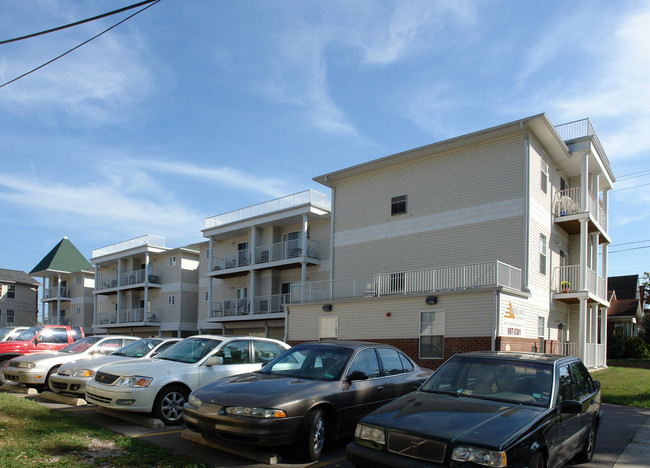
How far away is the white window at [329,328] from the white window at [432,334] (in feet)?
13.2

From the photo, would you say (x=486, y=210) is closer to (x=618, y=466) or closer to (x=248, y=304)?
(x=618, y=466)

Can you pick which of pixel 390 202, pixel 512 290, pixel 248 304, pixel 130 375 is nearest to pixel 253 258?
pixel 248 304

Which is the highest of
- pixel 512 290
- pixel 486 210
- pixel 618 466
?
pixel 486 210

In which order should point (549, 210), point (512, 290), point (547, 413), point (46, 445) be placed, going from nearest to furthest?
point (547, 413)
point (46, 445)
point (512, 290)
point (549, 210)

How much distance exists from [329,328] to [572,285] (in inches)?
413

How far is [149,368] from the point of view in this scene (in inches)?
359

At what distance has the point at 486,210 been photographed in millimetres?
21203

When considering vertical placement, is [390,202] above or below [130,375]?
above

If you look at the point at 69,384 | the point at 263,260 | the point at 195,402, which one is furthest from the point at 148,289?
the point at 195,402

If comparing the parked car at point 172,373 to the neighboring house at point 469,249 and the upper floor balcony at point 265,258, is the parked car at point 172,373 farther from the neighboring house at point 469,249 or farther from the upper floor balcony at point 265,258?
the upper floor balcony at point 265,258

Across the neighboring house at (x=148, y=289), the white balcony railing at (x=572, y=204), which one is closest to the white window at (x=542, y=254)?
the white balcony railing at (x=572, y=204)

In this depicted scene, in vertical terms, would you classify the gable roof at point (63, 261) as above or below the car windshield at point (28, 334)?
above

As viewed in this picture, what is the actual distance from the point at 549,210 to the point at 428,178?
508 cm

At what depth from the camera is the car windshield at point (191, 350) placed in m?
9.85
